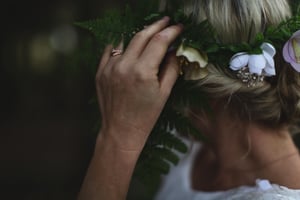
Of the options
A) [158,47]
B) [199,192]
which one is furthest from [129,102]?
[199,192]

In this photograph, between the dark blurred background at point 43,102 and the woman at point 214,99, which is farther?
the dark blurred background at point 43,102

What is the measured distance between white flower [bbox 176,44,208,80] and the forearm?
0.94ft

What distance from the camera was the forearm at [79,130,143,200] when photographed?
162 centimetres

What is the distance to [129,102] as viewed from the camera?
1593 millimetres

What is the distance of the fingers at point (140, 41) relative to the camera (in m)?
1.60

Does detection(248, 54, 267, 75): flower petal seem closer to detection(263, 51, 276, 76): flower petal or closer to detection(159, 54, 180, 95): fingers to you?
detection(263, 51, 276, 76): flower petal

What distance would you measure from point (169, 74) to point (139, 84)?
11 cm

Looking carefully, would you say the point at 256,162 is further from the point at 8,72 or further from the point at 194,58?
the point at 8,72

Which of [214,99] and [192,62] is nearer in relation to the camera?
[192,62]

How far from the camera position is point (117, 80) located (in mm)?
1609

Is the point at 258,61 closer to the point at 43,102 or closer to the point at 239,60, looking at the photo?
the point at 239,60

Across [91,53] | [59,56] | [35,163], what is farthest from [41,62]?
[91,53]

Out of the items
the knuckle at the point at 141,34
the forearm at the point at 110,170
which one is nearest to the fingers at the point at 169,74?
the knuckle at the point at 141,34

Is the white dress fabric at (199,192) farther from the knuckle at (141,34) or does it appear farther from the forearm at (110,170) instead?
the knuckle at (141,34)
